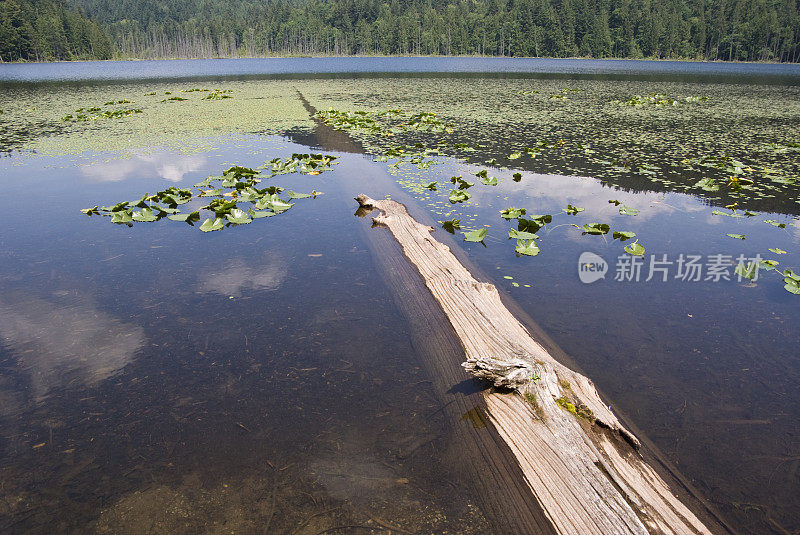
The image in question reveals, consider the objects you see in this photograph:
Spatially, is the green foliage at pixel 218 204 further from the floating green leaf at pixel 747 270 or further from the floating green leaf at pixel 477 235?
the floating green leaf at pixel 747 270

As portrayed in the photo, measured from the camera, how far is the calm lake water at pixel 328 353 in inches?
92.4

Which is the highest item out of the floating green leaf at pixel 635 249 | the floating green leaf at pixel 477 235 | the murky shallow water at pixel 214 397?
the floating green leaf at pixel 477 235

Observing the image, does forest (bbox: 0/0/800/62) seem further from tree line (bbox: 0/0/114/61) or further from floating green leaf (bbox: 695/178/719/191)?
floating green leaf (bbox: 695/178/719/191)

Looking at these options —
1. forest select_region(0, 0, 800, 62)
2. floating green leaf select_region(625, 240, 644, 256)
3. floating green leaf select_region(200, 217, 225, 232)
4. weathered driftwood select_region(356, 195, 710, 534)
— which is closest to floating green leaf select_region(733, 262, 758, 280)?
floating green leaf select_region(625, 240, 644, 256)

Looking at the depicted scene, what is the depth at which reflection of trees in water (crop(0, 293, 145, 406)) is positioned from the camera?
3225 millimetres

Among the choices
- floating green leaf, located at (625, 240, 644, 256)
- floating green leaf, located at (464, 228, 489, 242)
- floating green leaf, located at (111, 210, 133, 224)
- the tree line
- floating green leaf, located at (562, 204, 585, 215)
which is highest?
the tree line

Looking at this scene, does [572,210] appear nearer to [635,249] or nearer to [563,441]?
[635,249]

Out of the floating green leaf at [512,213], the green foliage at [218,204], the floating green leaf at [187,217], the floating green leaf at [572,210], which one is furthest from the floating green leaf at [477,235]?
the floating green leaf at [187,217]

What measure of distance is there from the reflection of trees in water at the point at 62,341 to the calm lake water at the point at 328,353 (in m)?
0.02

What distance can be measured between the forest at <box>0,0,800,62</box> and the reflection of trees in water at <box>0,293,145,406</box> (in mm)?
97652

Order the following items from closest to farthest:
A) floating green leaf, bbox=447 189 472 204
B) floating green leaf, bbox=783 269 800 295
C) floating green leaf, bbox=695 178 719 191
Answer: floating green leaf, bbox=783 269 800 295 → floating green leaf, bbox=447 189 472 204 → floating green leaf, bbox=695 178 719 191

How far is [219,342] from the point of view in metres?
3.61

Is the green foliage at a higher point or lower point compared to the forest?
lower

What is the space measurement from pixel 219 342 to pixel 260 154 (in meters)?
7.83
